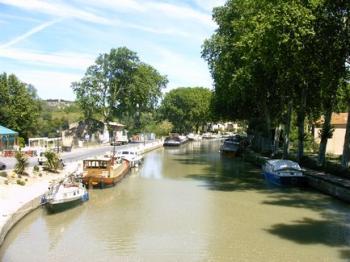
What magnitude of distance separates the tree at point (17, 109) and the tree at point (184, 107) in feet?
242

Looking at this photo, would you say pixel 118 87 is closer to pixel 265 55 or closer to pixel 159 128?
pixel 159 128

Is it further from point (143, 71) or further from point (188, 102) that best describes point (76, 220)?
point (188, 102)

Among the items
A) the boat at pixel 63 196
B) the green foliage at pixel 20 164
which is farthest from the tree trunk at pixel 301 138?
the green foliage at pixel 20 164

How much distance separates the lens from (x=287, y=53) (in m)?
40.0

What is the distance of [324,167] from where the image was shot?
43844mm

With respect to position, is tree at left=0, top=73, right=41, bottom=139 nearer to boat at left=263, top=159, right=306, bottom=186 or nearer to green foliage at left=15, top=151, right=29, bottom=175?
green foliage at left=15, top=151, right=29, bottom=175

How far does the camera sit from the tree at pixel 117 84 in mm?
96625

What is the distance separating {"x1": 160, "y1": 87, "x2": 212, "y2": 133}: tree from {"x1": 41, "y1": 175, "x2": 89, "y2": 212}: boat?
120 meters

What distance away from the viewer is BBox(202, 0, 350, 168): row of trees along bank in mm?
38250

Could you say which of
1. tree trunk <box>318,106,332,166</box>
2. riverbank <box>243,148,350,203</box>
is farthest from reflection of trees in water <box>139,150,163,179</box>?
Answer: tree trunk <box>318,106,332,166</box>

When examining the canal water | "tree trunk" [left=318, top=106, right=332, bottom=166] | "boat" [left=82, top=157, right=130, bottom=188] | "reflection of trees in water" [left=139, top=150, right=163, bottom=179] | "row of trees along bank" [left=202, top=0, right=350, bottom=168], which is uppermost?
"row of trees along bank" [left=202, top=0, right=350, bottom=168]

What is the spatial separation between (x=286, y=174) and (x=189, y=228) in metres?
16.7

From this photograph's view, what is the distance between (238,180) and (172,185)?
281 inches

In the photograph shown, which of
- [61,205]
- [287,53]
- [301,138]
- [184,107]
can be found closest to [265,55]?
[287,53]
